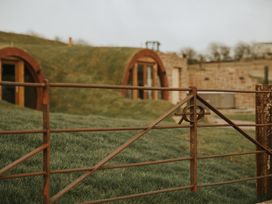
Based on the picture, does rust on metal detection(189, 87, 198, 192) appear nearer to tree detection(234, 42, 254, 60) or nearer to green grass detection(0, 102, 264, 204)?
green grass detection(0, 102, 264, 204)

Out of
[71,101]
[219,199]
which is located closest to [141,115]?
[71,101]

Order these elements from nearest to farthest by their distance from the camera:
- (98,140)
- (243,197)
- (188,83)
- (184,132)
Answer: (243,197)
(98,140)
(184,132)
(188,83)

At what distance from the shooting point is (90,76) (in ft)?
77.2

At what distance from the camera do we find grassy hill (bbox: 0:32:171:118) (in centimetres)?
1877

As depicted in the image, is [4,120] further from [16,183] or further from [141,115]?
[141,115]

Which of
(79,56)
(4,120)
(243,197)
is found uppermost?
(79,56)

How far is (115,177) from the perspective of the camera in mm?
5898

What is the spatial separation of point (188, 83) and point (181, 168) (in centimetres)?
2614

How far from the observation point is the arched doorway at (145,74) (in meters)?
23.8

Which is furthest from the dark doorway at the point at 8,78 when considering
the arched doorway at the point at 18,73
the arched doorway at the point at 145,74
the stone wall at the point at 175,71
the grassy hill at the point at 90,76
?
the stone wall at the point at 175,71

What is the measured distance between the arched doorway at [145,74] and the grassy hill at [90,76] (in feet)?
1.81

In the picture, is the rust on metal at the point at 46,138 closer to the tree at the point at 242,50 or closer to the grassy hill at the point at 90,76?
the grassy hill at the point at 90,76

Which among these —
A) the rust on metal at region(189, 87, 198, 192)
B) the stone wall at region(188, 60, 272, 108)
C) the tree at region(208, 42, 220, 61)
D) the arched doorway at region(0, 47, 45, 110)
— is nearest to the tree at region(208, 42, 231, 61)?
the tree at region(208, 42, 220, 61)

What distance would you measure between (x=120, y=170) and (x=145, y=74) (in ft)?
61.9
